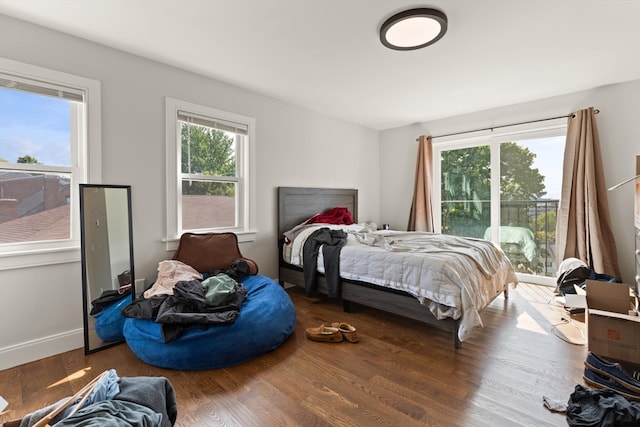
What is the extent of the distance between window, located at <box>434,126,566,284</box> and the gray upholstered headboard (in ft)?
5.79

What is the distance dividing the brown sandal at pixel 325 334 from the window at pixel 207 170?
4.86 feet

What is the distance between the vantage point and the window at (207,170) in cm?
288

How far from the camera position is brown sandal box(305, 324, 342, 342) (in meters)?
2.36

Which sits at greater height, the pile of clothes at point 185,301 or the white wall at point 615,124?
the white wall at point 615,124

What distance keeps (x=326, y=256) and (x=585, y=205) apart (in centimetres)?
318

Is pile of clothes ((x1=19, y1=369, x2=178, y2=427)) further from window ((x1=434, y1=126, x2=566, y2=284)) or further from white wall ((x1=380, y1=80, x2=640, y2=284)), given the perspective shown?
white wall ((x1=380, y1=80, x2=640, y2=284))

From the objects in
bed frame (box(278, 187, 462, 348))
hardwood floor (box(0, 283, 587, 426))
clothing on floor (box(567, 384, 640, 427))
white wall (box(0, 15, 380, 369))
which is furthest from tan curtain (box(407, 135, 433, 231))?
clothing on floor (box(567, 384, 640, 427))

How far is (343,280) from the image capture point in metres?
3.00

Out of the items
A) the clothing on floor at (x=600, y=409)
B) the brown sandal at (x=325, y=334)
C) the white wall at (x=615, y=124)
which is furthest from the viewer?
the white wall at (x=615, y=124)

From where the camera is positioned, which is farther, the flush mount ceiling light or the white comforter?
the white comforter

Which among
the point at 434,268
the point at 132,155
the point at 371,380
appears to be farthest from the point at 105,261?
the point at 434,268

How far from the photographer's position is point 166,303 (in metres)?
2.12

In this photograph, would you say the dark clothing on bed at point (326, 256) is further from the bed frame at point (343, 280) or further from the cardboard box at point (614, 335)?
the cardboard box at point (614, 335)

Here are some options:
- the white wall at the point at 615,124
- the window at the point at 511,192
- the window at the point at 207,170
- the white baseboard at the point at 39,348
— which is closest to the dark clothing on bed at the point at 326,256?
the window at the point at 207,170
